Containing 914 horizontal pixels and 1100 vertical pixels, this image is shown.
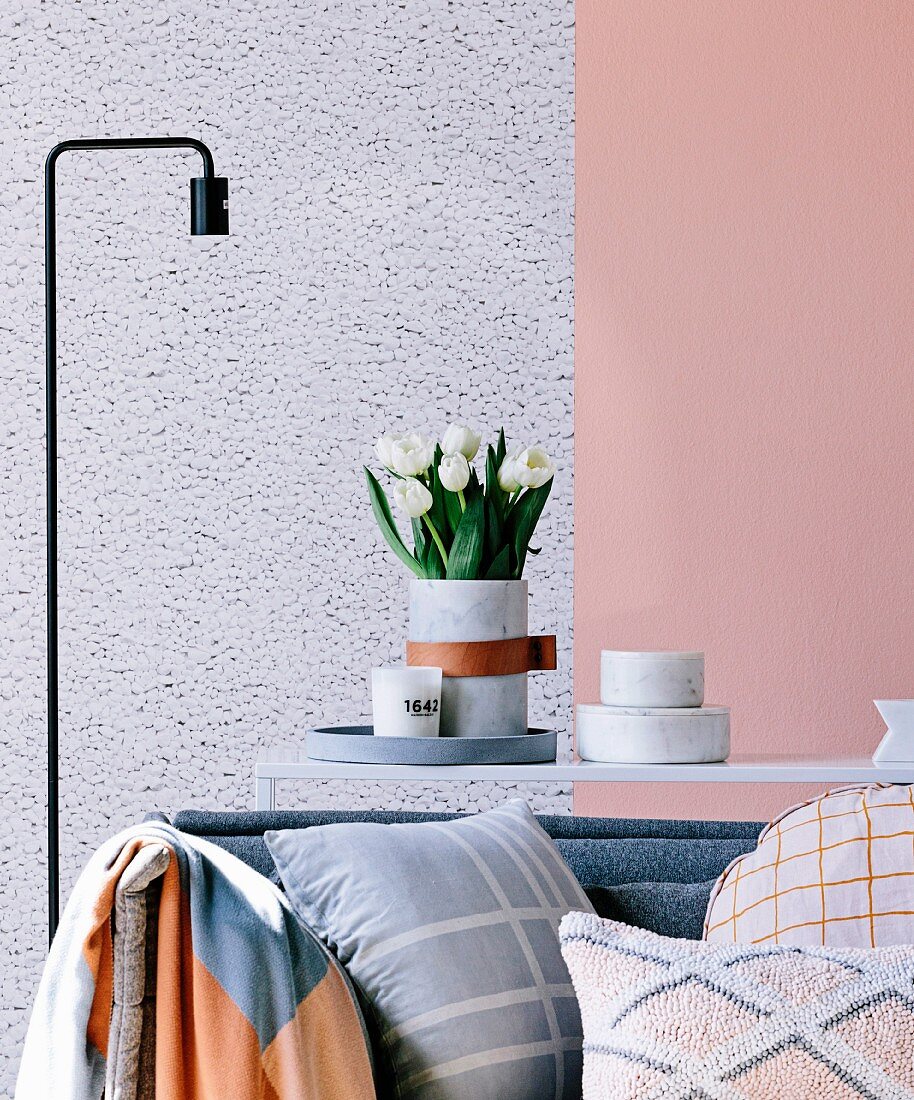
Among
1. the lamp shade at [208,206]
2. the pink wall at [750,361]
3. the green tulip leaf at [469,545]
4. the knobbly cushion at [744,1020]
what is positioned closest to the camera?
the knobbly cushion at [744,1020]

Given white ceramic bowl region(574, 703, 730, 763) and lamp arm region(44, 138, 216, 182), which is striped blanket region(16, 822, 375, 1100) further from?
lamp arm region(44, 138, 216, 182)

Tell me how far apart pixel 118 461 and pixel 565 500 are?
970mm

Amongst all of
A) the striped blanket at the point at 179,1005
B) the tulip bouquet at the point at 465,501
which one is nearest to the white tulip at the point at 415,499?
the tulip bouquet at the point at 465,501

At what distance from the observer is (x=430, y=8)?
2957 millimetres

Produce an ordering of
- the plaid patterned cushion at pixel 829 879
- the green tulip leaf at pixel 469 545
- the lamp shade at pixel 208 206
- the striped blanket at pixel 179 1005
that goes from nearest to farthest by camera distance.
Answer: the striped blanket at pixel 179 1005, the plaid patterned cushion at pixel 829 879, the green tulip leaf at pixel 469 545, the lamp shade at pixel 208 206

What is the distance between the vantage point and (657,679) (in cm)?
207

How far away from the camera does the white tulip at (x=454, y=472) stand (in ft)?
6.73

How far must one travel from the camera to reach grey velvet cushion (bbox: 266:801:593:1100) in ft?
4.33

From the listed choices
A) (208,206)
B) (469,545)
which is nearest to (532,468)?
(469,545)

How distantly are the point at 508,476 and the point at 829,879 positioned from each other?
90cm

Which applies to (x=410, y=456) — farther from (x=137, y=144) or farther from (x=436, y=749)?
(x=137, y=144)

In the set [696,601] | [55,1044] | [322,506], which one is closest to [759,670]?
[696,601]

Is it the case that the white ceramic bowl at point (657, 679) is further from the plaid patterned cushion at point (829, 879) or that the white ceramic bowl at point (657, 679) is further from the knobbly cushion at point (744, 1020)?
the knobbly cushion at point (744, 1020)

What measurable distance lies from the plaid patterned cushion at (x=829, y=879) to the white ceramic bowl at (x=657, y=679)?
584mm
